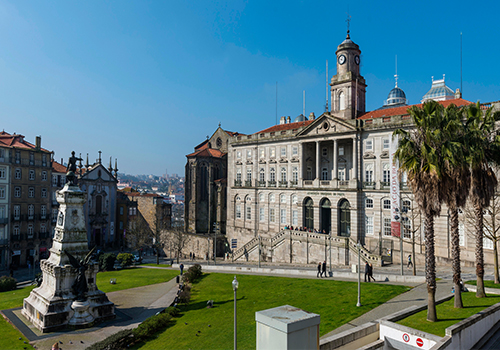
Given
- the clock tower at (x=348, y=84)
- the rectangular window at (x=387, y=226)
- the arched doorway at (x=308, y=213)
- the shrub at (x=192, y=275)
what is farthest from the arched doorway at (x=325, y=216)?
the shrub at (x=192, y=275)

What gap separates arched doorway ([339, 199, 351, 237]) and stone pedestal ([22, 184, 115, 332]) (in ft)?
103

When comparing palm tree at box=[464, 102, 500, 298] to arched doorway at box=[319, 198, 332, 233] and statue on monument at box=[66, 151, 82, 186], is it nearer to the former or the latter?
statue on monument at box=[66, 151, 82, 186]

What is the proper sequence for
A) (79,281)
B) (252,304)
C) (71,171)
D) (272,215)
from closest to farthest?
(79,281) < (252,304) < (71,171) < (272,215)

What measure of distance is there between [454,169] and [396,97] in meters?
73.6

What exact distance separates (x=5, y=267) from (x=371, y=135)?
56.4m

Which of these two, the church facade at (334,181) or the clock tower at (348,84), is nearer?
the church facade at (334,181)

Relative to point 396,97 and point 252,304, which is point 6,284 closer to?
point 252,304

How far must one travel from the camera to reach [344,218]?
46375mm

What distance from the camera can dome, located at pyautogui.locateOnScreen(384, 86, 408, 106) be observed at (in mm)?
82688

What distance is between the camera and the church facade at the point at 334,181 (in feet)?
133

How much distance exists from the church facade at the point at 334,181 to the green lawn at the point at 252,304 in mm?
10613

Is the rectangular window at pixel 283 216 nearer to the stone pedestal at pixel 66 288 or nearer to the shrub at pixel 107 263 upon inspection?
the shrub at pixel 107 263

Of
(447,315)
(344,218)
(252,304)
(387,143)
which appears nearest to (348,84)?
(387,143)

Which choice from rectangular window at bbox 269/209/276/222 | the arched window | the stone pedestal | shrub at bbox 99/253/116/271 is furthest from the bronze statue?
the arched window
